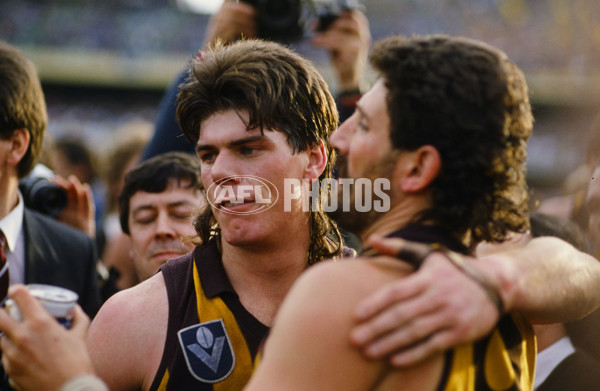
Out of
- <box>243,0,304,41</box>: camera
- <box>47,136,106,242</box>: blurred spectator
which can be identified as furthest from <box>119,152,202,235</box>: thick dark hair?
<box>47,136,106,242</box>: blurred spectator

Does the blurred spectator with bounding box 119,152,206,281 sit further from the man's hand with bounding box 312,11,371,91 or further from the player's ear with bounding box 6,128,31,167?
the man's hand with bounding box 312,11,371,91

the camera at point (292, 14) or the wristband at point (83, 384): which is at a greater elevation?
the camera at point (292, 14)

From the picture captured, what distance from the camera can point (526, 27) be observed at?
25.2 m

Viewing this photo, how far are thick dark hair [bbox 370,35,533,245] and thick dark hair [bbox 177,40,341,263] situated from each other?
0.71 meters

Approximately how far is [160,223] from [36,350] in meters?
1.79

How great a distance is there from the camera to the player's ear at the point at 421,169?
72.0 inches

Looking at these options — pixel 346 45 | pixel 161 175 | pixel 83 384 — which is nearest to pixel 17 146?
pixel 161 175

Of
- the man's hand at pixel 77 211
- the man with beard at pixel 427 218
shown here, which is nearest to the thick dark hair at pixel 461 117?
the man with beard at pixel 427 218

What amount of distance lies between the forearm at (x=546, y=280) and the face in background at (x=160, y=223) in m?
1.90

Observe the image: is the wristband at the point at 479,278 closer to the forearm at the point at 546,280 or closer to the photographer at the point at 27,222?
the forearm at the point at 546,280

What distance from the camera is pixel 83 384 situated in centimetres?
171

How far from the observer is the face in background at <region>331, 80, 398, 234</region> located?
1.88m

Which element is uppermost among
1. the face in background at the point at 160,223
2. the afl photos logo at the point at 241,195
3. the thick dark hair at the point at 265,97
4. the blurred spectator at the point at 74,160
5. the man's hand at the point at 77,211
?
the thick dark hair at the point at 265,97

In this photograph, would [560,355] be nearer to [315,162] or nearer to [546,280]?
[546,280]
